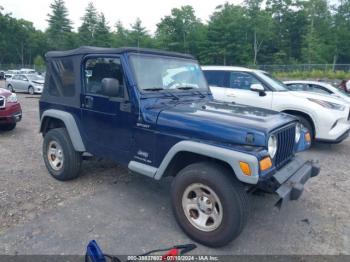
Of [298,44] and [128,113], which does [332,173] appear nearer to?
[128,113]

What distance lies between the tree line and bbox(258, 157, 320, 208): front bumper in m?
48.6

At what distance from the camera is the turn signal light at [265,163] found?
2.73 meters

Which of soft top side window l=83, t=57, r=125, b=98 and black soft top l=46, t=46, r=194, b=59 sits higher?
black soft top l=46, t=46, r=194, b=59

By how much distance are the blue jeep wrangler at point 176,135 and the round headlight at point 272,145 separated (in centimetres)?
1

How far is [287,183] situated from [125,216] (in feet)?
6.49

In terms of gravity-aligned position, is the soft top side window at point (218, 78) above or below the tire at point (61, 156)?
above

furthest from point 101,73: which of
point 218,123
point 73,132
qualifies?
point 218,123

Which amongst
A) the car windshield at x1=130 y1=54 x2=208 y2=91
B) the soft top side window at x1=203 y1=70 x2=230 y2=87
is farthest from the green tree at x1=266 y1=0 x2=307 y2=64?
the car windshield at x1=130 y1=54 x2=208 y2=91

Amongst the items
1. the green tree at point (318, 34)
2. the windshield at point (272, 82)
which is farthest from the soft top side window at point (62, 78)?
the green tree at point (318, 34)

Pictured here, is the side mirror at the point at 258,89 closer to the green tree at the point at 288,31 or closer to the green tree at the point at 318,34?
the green tree at the point at 318,34

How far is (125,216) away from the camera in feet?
12.2

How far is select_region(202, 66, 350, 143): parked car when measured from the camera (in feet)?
21.1

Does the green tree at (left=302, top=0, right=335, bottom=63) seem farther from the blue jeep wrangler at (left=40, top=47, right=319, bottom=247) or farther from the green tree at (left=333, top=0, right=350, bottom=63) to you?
the blue jeep wrangler at (left=40, top=47, right=319, bottom=247)

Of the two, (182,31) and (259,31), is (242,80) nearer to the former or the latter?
(259,31)
